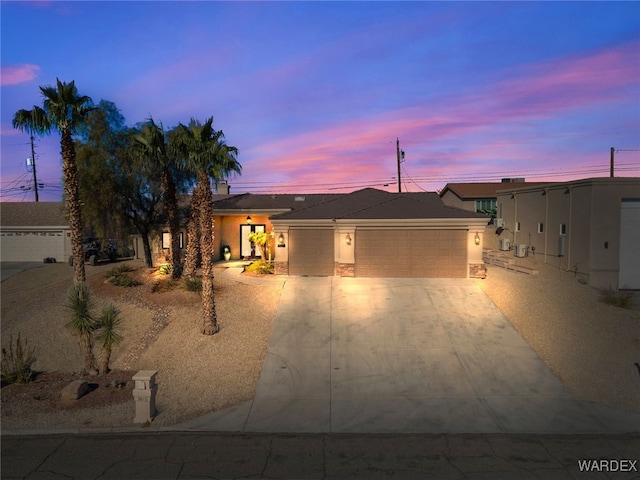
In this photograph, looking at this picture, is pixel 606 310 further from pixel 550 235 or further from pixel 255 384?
pixel 255 384

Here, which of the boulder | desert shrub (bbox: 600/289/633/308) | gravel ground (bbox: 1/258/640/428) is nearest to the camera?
the boulder

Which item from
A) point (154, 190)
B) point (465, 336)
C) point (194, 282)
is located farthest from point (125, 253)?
point (465, 336)

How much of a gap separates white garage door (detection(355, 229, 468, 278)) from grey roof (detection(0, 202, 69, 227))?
84.1 feet

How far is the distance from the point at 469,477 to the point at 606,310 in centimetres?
1204

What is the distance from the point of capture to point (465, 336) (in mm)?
14234

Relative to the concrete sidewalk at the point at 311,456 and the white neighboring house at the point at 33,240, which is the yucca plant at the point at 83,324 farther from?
the white neighboring house at the point at 33,240

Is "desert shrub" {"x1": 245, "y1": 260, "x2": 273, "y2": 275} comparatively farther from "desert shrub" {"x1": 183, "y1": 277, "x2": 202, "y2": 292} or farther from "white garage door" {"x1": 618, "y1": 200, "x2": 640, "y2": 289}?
"white garage door" {"x1": 618, "y1": 200, "x2": 640, "y2": 289}

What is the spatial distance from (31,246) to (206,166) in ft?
93.0

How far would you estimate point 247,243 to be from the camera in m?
27.2

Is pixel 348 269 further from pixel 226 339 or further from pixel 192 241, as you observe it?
pixel 226 339

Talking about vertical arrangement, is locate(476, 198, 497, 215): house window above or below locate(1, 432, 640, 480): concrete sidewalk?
above

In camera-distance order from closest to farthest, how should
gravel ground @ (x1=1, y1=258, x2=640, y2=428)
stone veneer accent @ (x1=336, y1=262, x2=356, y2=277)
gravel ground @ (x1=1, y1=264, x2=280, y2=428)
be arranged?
gravel ground @ (x1=1, y1=264, x2=280, y2=428), gravel ground @ (x1=1, y1=258, x2=640, y2=428), stone veneer accent @ (x1=336, y1=262, x2=356, y2=277)

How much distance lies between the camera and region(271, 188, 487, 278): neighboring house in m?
20.5

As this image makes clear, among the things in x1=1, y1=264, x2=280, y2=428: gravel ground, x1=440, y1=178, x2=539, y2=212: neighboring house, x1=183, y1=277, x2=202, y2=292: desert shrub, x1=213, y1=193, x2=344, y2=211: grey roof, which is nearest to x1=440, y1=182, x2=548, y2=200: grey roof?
x1=440, y1=178, x2=539, y2=212: neighboring house
